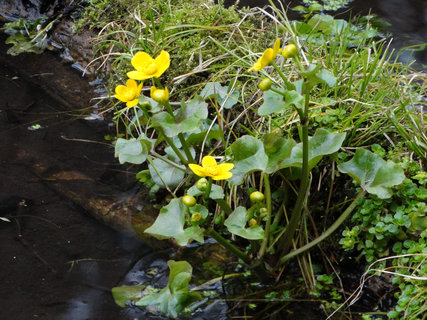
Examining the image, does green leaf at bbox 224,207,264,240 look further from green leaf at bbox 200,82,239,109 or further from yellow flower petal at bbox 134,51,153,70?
green leaf at bbox 200,82,239,109

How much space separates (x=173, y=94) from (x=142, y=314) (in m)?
1.25

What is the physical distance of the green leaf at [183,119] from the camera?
171 centimetres

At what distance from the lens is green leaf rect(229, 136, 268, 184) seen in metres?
1.71

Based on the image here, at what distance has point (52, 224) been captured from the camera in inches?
87.4

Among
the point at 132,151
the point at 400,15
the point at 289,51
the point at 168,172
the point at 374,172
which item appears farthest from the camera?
the point at 400,15

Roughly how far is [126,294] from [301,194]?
31.2 inches

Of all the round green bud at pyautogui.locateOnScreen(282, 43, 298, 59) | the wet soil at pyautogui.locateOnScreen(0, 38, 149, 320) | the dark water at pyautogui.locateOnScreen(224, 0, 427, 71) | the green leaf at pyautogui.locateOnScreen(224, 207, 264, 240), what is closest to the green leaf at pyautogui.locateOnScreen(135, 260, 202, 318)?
the wet soil at pyautogui.locateOnScreen(0, 38, 149, 320)

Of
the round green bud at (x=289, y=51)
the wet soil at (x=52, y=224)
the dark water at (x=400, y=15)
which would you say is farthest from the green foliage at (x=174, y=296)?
the dark water at (x=400, y=15)

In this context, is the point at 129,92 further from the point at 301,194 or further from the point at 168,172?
the point at 301,194

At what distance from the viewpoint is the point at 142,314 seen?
5.99 ft

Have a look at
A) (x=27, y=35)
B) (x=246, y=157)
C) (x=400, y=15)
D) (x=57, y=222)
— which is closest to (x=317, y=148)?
(x=246, y=157)

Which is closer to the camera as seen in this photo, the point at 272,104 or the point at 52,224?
the point at 272,104

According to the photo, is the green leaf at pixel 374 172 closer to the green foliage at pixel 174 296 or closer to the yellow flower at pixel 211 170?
the yellow flower at pixel 211 170

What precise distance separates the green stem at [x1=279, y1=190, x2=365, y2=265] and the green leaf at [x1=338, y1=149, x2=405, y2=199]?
0.05 metres
